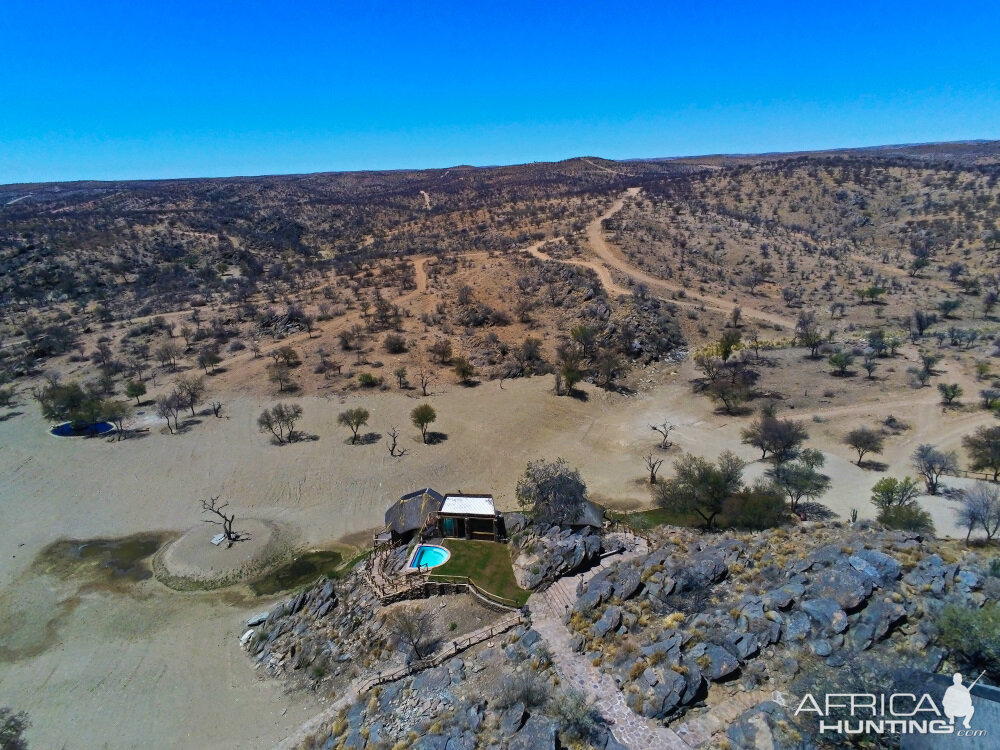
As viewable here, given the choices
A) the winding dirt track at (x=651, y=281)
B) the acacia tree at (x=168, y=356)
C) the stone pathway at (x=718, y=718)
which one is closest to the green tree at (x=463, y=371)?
the winding dirt track at (x=651, y=281)

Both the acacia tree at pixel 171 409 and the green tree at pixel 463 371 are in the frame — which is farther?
the green tree at pixel 463 371

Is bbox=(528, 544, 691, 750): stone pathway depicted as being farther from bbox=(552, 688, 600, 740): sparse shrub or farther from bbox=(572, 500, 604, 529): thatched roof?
bbox=(572, 500, 604, 529): thatched roof

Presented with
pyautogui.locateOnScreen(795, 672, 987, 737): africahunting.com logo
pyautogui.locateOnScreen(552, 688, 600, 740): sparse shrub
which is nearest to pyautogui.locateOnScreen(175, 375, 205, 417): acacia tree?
pyautogui.locateOnScreen(552, 688, 600, 740): sparse shrub

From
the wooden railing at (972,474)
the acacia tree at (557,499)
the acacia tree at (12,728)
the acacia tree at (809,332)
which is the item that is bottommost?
the acacia tree at (12,728)

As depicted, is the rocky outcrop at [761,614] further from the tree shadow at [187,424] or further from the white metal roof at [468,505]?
the tree shadow at [187,424]

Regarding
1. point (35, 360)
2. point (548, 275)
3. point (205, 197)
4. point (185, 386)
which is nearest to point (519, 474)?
point (185, 386)

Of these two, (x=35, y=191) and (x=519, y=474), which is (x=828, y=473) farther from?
(x=35, y=191)
